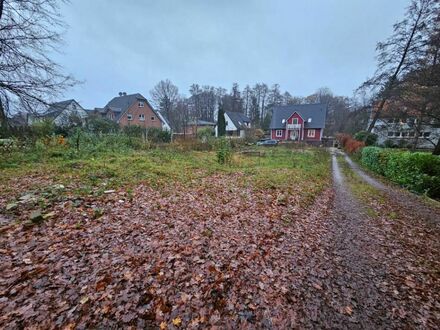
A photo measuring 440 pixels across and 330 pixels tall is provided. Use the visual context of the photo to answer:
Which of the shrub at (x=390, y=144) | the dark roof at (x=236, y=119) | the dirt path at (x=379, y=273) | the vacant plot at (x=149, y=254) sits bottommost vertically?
the dirt path at (x=379, y=273)

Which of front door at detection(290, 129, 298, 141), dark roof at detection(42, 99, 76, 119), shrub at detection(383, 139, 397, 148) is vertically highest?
dark roof at detection(42, 99, 76, 119)

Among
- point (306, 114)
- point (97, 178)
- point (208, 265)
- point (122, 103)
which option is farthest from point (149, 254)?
point (306, 114)

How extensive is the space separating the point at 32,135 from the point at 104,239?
11478mm

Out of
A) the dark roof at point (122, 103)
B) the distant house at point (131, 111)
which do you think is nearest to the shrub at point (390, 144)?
the distant house at point (131, 111)

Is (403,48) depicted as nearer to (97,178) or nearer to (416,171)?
(416,171)

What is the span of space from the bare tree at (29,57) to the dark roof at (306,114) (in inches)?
1425

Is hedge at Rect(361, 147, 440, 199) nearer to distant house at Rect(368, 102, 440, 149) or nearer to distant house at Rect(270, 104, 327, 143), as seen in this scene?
distant house at Rect(368, 102, 440, 149)

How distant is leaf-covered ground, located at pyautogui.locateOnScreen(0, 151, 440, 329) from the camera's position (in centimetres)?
Answer: 224

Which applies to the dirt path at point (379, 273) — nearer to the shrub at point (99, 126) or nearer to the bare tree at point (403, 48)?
the bare tree at point (403, 48)

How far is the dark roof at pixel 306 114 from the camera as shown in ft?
117

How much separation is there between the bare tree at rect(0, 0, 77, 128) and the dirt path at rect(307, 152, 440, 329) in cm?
974

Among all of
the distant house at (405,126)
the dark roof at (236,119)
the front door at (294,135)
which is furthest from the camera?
the dark roof at (236,119)

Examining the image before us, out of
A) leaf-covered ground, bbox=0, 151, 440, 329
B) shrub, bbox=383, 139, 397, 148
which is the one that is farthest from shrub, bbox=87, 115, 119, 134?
shrub, bbox=383, 139, 397, 148

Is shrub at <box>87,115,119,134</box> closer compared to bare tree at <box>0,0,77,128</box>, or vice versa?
bare tree at <box>0,0,77,128</box>
